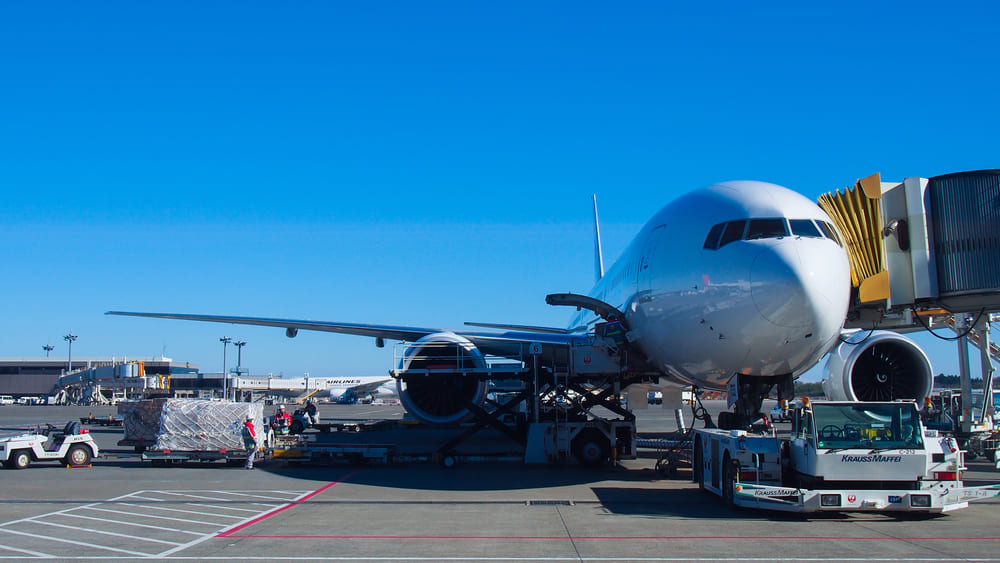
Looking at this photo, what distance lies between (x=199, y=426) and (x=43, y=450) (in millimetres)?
3010

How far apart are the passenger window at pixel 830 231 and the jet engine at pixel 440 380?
723cm

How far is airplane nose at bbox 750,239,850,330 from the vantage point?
996 cm

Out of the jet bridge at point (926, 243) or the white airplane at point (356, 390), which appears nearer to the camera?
the jet bridge at point (926, 243)

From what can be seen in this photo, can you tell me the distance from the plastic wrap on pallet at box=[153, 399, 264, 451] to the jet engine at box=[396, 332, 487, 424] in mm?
3483

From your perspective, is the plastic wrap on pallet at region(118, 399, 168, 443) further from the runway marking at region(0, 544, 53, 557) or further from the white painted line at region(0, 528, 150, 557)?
the runway marking at region(0, 544, 53, 557)

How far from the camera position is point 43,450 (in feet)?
51.9

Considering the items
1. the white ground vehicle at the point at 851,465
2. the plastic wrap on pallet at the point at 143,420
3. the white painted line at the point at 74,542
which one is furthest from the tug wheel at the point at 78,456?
the white ground vehicle at the point at 851,465

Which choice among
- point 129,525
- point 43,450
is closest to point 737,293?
point 129,525

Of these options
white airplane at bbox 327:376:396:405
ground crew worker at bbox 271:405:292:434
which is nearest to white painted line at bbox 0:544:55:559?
ground crew worker at bbox 271:405:292:434

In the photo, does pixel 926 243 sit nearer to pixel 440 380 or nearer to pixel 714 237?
pixel 714 237

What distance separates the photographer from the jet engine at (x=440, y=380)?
52.0ft

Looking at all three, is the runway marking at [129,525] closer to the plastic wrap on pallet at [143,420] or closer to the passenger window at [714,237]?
the passenger window at [714,237]

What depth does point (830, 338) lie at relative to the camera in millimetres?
10711

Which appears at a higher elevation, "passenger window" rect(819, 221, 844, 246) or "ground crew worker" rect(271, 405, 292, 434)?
"passenger window" rect(819, 221, 844, 246)
